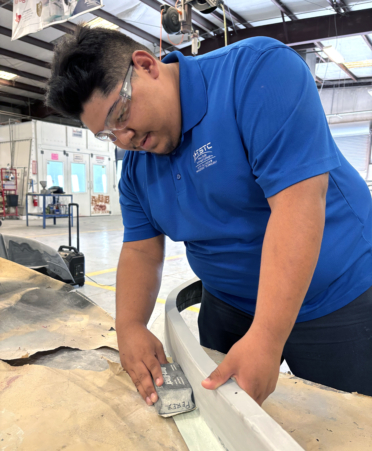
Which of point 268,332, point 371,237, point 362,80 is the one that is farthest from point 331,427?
point 362,80

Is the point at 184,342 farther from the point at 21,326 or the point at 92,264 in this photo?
the point at 92,264

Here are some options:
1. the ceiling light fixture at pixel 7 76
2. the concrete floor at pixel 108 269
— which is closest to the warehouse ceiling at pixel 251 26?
the ceiling light fixture at pixel 7 76


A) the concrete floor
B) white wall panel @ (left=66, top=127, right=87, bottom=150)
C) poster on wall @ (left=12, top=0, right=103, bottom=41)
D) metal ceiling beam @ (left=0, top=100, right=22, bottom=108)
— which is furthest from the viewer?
metal ceiling beam @ (left=0, top=100, right=22, bottom=108)

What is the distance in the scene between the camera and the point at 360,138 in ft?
33.4

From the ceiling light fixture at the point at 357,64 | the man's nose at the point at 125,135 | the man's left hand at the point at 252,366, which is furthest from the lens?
the ceiling light fixture at the point at 357,64

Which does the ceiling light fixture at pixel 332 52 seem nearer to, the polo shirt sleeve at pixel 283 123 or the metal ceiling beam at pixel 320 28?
the metal ceiling beam at pixel 320 28

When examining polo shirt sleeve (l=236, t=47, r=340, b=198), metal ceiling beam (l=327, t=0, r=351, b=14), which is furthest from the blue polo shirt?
metal ceiling beam (l=327, t=0, r=351, b=14)

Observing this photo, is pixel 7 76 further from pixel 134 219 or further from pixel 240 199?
pixel 240 199

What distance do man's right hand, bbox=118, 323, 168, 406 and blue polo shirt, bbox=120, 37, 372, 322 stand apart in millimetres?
238

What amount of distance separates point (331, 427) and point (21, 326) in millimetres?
885

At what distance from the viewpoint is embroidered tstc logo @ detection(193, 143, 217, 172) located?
70 cm

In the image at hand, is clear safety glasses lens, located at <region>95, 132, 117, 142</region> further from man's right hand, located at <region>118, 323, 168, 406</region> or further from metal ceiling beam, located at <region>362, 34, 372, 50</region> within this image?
metal ceiling beam, located at <region>362, 34, 372, 50</region>

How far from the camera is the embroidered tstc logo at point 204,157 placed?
70cm

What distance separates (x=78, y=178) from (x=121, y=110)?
31.4 feet
